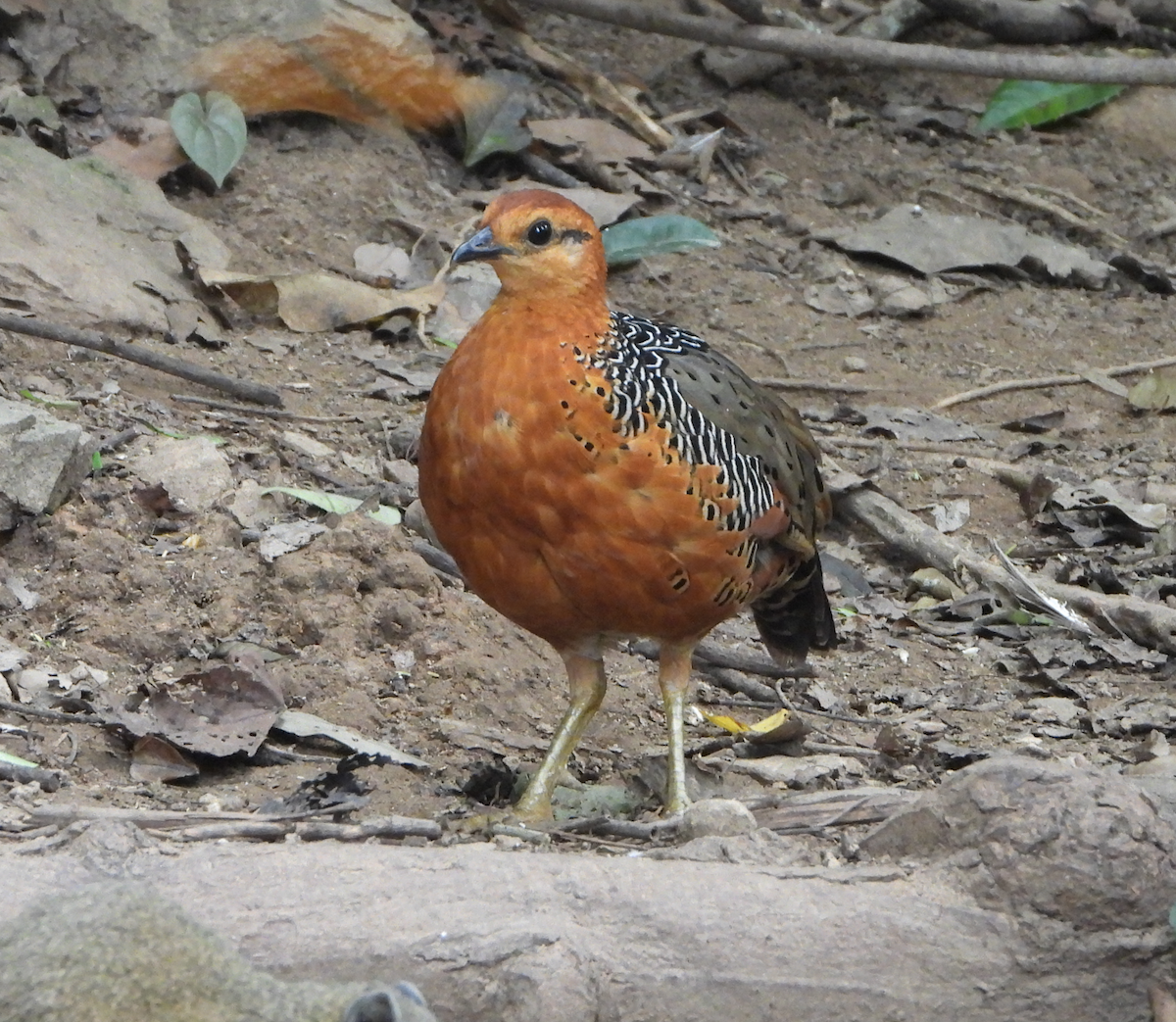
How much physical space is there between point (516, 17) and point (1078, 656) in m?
5.45

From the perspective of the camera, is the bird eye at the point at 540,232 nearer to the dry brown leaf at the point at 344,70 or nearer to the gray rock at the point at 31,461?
the gray rock at the point at 31,461

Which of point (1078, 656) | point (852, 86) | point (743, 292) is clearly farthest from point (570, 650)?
point (852, 86)

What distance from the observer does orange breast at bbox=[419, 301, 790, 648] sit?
4355mm

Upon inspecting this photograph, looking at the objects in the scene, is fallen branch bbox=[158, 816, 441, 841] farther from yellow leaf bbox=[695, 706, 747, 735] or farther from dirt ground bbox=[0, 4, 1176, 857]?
yellow leaf bbox=[695, 706, 747, 735]

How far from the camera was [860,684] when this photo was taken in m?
6.06

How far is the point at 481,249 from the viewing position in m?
4.50

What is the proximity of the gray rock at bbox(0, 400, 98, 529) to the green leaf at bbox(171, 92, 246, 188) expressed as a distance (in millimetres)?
2759

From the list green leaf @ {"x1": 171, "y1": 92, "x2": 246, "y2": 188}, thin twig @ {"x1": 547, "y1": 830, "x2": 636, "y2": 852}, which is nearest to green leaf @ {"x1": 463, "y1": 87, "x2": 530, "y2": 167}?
green leaf @ {"x1": 171, "y1": 92, "x2": 246, "y2": 188}

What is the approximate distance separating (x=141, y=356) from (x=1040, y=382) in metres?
4.43

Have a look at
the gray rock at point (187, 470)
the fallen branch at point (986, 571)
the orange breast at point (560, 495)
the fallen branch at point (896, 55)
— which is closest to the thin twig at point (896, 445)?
the fallen branch at point (986, 571)

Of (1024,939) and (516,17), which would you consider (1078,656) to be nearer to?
(1024,939)

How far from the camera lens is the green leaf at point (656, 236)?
26.4 ft

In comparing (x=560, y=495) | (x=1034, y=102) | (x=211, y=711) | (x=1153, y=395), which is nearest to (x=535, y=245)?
(x=560, y=495)

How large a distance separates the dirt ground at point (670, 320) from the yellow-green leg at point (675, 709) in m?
0.20
